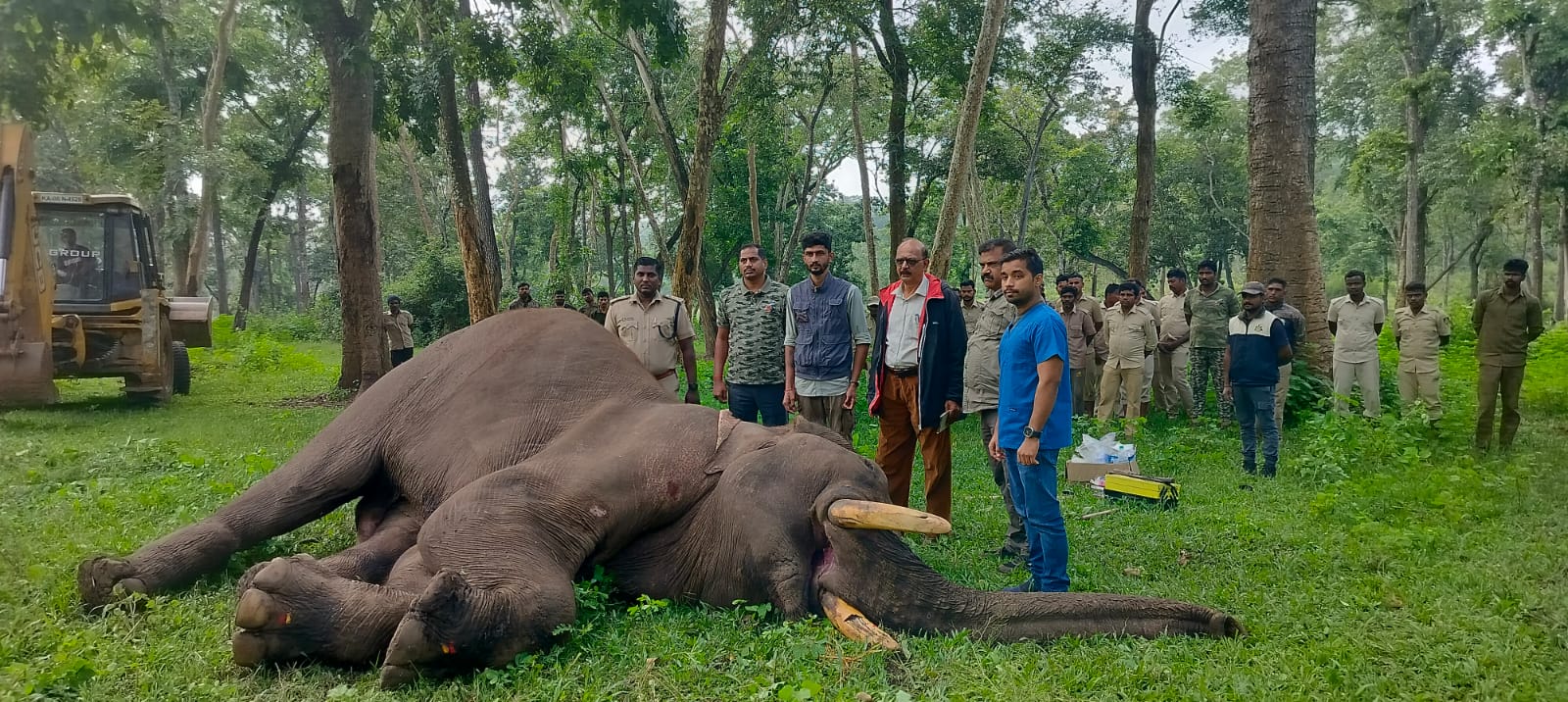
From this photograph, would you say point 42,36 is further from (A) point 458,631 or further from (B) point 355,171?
(A) point 458,631

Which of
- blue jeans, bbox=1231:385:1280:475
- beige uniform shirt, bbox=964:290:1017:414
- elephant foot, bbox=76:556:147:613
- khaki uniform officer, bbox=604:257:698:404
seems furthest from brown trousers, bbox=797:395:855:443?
blue jeans, bbox=1231:385:1280:475

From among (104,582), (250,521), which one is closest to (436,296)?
(250,521)

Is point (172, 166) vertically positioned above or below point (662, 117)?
above

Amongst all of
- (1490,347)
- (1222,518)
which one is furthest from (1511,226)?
(1222,518)

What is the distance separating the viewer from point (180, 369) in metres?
13.9

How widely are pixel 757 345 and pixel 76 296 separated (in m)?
10.8

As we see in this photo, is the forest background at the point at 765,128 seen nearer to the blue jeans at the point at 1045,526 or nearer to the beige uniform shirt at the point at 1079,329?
the beige uniform shirt at the point at 1079,329

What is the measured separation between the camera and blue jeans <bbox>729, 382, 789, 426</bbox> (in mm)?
6926

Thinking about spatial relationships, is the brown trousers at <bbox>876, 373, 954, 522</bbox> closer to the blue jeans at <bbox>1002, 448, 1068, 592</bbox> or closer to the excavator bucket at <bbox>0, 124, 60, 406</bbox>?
the blue jeans at <bbox>1002, 448, 1068, 592</bbox>

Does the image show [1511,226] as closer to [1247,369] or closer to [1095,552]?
[1247,369]

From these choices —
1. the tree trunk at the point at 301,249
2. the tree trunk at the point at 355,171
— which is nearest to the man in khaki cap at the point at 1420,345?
the tree trunk at the point at 355,171

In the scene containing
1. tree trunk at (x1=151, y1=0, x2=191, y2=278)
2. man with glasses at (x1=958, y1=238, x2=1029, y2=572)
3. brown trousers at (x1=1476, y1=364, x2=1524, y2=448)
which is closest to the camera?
man with glasses at (x1=958, y1=238, x2=1029, y2=572)

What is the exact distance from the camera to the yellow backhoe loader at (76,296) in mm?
9555

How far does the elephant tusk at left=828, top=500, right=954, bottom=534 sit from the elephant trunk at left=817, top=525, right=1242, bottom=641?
74mm
